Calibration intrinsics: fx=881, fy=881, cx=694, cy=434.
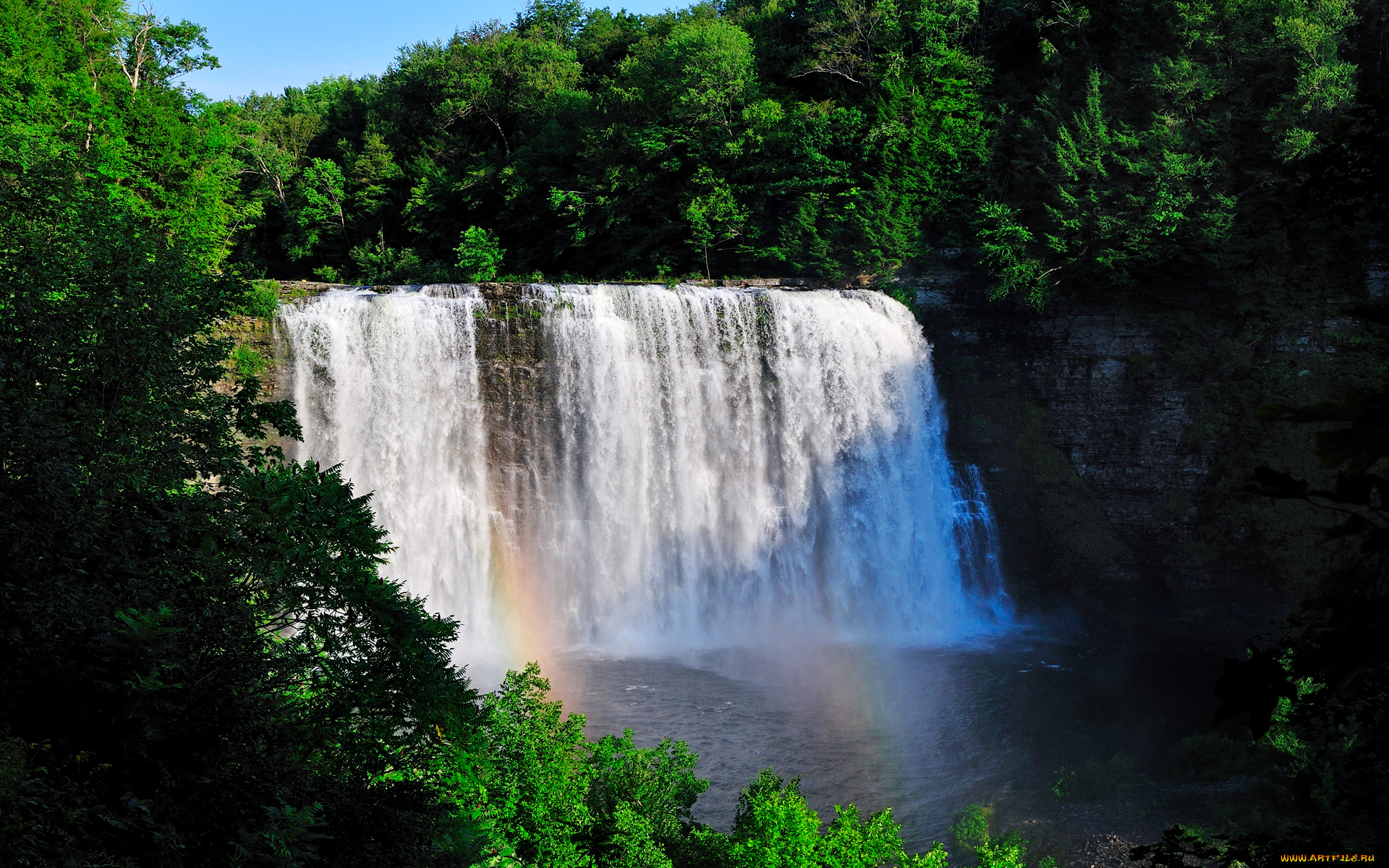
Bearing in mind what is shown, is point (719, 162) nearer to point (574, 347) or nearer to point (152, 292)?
point (574, 347)

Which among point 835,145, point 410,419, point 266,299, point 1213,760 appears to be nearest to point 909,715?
point 1213,760

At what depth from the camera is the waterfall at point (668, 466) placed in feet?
68.7

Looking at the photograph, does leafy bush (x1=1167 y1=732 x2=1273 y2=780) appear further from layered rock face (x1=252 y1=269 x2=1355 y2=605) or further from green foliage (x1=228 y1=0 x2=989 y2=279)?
green foliage (x1=228 y1=0 x2=989 y2=279)

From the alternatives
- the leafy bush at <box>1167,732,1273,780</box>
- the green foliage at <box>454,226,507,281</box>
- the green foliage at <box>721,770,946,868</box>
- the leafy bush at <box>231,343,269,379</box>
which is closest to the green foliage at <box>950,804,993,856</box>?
the green foliage at <box>721,770,946,868</box>

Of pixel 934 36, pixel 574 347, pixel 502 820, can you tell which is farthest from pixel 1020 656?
pixel 934 36

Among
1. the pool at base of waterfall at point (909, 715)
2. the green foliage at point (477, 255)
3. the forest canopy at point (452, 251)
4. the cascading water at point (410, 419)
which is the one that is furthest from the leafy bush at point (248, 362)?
the green foliage at point (477, 255)

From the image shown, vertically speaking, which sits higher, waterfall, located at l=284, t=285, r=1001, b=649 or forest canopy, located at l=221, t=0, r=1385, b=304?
forest canopy, located at l=221, t=0, r=1385, b=304

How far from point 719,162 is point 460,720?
2729 centimetres

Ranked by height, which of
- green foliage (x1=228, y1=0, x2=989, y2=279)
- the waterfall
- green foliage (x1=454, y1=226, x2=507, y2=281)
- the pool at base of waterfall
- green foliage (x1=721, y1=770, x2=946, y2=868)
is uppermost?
green foliage (x1=228, y1=0, x2=989, y2=279)

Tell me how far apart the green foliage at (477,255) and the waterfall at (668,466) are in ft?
41.3

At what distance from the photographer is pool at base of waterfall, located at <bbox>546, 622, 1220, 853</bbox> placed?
15.3 m

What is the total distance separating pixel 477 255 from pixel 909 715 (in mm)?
23681

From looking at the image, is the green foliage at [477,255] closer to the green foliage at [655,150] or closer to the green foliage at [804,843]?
the green foliage at [655,150]

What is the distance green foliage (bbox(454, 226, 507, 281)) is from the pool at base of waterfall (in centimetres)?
1778
